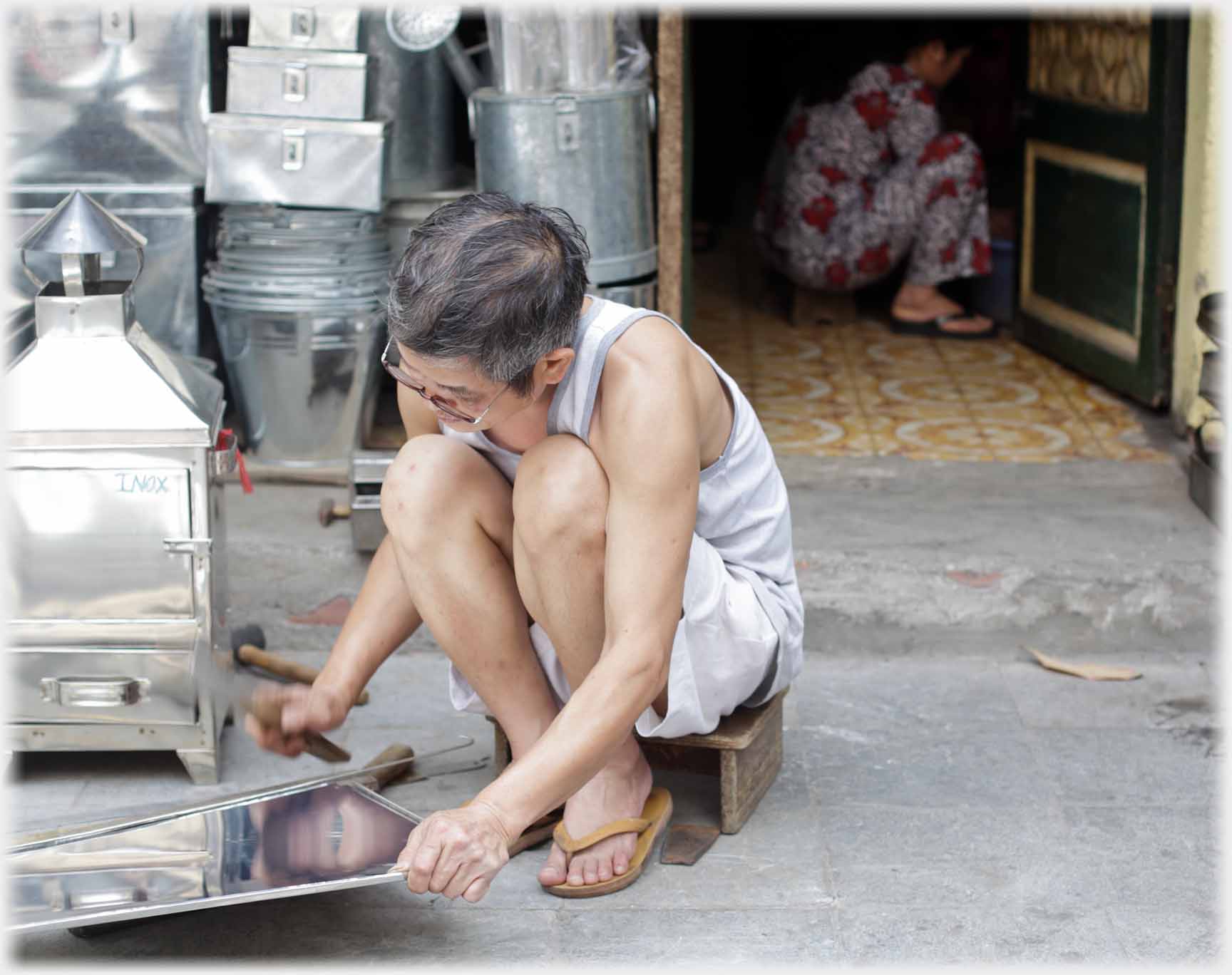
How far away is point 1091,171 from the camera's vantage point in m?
4.33

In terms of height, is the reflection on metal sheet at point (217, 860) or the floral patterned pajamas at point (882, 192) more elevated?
the floral patterned pajamas at point (882, 192)

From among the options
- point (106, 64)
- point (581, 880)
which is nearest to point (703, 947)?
point (581, 880)

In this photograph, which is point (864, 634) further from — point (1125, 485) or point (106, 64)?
point (106, 64)

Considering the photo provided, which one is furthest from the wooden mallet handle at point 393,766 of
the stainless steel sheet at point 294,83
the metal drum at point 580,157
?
the stainless steel sheet at point 294,83

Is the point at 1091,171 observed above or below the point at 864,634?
above

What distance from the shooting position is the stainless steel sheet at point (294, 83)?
3406 millimetres

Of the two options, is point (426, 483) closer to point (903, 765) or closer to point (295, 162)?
point (903, 765)

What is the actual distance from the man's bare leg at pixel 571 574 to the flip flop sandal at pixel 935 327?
122 inches

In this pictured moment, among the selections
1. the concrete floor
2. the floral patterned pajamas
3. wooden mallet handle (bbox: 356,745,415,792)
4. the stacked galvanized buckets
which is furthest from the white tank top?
the floral patterned pajamas

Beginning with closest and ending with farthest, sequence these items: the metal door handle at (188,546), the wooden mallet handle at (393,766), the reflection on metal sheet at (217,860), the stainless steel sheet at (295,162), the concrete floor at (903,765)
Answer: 1. the reflection on metal sheet at (217,860)
2. the concrete floor at (903,765)
3. the metal door handle at (188,546)
4. the wooden mallet handle at (393,766)
5. the stainless steel sheet at (295,162)

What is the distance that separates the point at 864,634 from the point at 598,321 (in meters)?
1.26

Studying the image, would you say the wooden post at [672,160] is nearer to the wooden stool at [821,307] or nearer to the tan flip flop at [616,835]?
the tan flip flop at [616,835]

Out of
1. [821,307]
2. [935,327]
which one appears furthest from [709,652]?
[821,307]

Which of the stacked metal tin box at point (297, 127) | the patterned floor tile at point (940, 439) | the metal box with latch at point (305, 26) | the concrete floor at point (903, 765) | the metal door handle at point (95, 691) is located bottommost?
the concrete floor at point (903, 765)
